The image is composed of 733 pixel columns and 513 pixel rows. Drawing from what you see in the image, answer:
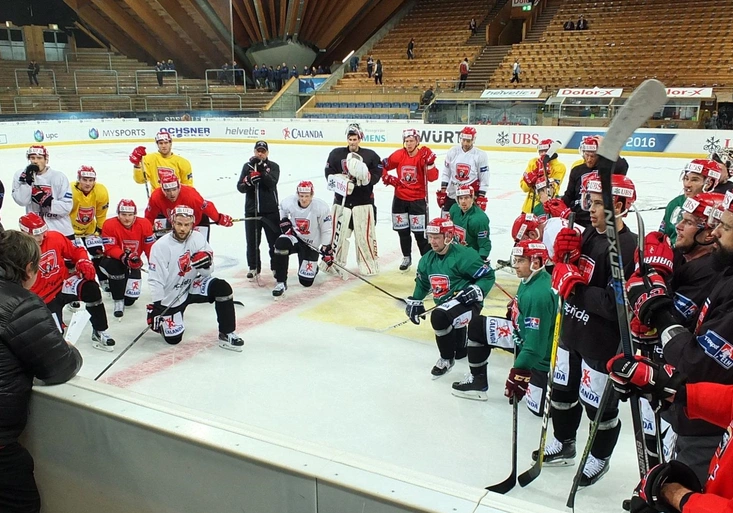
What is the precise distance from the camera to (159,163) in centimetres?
597

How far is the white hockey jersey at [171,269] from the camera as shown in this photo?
13.5 feet

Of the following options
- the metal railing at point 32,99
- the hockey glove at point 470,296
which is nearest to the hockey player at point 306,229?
the hockey glove at point 470,296

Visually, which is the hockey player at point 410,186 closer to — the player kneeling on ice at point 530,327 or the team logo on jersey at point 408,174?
the team logo on jersey at point 408,174

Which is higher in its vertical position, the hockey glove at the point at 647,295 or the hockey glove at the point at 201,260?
the hockey glove at the point at 647,295

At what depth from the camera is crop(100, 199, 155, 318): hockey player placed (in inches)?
184

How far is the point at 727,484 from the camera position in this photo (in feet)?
4.27

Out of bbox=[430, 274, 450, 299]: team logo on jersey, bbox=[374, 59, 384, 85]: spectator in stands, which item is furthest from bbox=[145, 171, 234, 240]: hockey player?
bbox=[374, 59, 384, 85]: spectator in stands

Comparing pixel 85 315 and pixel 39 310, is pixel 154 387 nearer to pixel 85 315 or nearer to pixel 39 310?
pixel 85 315

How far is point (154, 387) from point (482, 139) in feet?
39.1

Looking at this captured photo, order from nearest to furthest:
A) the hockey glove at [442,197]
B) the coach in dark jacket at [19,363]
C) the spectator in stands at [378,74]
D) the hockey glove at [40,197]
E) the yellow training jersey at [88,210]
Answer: the coach in dark jacket at [19,363] < the hockey glove at [40,197] < the yellow training jersey at [88,210] < the hockey glove at [442,197] < the spectator in stands at [378,74]

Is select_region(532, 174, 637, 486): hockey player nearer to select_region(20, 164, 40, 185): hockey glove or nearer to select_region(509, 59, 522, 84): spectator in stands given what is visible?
select_region(20, 164, 40, 185): hockey glove

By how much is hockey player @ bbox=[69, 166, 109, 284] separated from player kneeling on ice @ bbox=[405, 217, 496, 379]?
9.12ft

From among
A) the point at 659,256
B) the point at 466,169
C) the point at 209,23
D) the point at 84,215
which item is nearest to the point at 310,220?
the point at 466,169

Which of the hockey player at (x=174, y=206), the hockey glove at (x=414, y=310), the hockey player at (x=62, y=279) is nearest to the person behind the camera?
the hockey player at (x=62, y=279)
